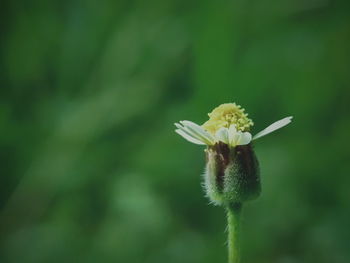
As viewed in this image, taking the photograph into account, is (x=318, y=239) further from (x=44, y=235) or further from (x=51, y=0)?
(x=51, y=0)

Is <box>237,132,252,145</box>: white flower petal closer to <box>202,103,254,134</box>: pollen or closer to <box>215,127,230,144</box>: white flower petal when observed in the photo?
<box>215,127,230,144</box>: white flower petal

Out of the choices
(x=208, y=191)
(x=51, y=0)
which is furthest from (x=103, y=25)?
(x=208, y=191)

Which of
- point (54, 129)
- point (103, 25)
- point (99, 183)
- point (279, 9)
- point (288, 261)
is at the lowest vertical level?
point (288, 261)

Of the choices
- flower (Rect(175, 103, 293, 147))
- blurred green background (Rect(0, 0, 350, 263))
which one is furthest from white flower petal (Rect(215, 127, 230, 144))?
blurred green background (Rect(0, 0, 350, 263))

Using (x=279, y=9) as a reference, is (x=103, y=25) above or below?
below

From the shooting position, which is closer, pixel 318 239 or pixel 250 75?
pixel 318 239

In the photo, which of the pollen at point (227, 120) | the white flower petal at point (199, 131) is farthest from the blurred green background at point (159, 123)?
the white flower petal at point (199, 131)

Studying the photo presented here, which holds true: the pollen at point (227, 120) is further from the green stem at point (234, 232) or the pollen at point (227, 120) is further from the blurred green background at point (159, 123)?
the blurred green background at point (159, 123)

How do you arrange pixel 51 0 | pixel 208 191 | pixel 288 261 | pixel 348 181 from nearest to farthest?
pixel 208 191
pixel 288 261
pixel 348 181
pixel 51 0
